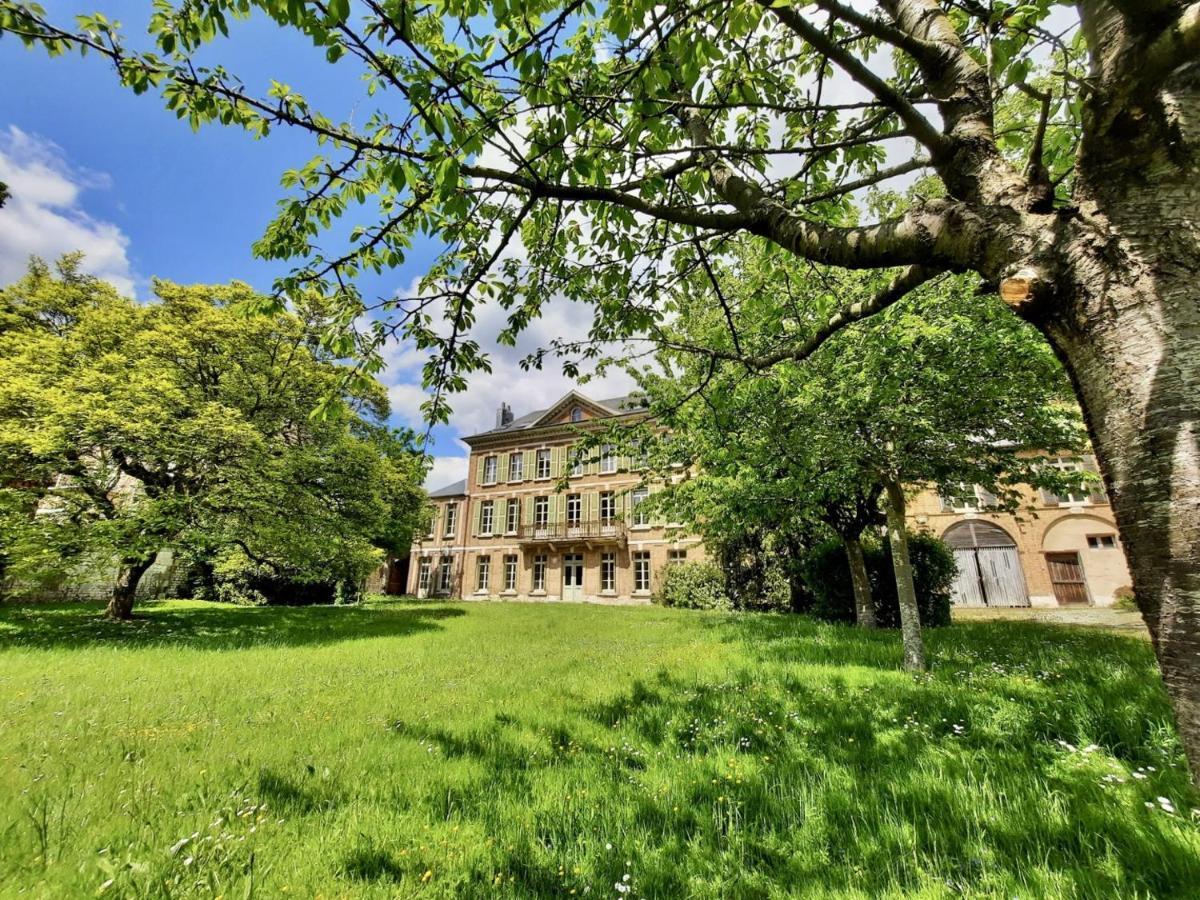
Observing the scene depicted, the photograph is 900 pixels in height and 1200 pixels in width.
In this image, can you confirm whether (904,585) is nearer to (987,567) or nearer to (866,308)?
(866,308)

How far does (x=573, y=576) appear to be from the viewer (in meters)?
29.5

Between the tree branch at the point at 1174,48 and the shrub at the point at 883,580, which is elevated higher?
the tree branch at the point at 1174,48

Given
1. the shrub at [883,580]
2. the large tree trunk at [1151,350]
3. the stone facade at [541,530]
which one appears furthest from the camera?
the stone facade at [541,530]

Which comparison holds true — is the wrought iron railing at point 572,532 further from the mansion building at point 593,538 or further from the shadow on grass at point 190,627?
the shadow on grass at point 190,627

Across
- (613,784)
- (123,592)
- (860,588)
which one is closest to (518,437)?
(123,592)

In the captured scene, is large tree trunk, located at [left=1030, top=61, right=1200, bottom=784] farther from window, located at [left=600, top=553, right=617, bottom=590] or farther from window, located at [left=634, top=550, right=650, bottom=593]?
window, located at [left=600, top=553, right=617, bottom=590]

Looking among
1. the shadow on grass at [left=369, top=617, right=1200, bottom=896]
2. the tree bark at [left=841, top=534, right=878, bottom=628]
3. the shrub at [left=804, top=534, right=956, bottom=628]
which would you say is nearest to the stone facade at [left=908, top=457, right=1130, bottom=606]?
the shrub at [left=804, top=534, right=956, bottom=628]

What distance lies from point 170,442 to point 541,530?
21.1 meters

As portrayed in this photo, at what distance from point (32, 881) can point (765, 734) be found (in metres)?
4.60

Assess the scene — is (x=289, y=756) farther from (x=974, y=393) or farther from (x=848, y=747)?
(x=974, y=393)

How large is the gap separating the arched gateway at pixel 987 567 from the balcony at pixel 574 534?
653 inches

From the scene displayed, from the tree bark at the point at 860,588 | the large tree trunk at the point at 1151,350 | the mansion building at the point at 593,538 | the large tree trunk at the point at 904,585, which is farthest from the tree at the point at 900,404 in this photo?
the mansion building at the point at 593,538

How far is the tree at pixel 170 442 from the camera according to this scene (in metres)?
10.6

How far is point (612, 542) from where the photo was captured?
28312mm
